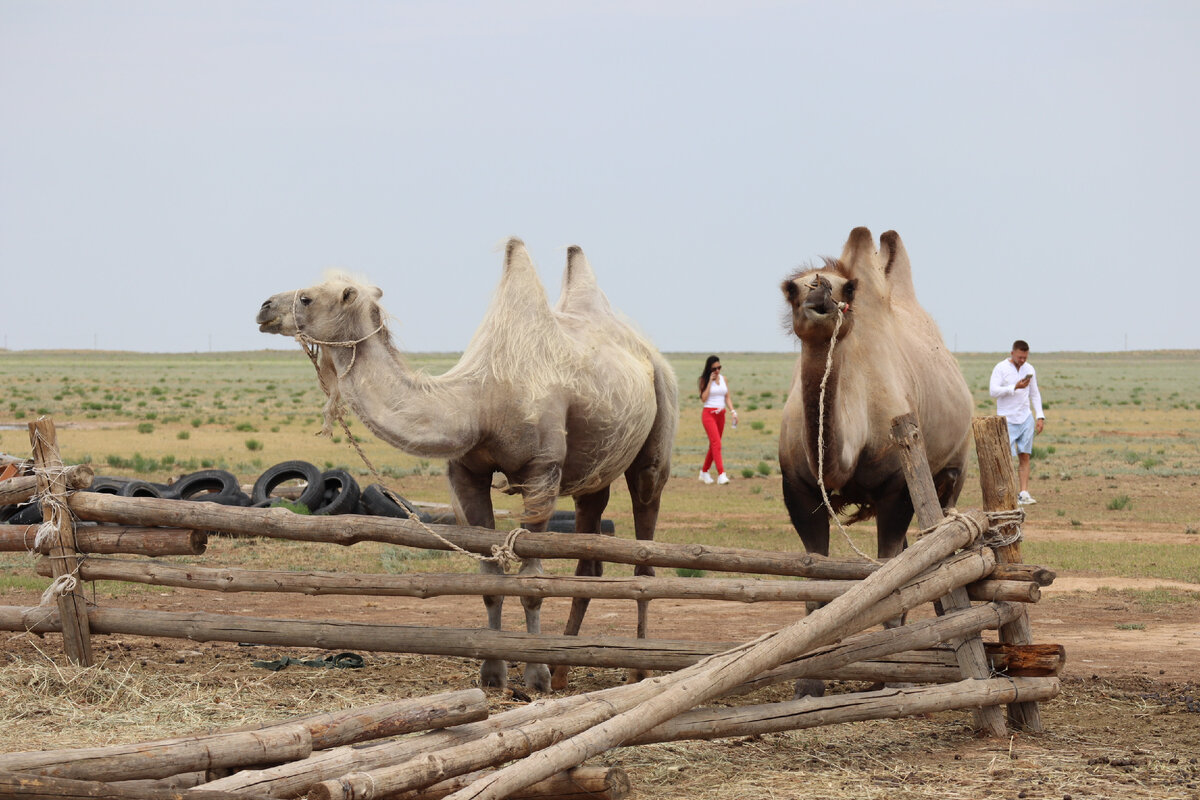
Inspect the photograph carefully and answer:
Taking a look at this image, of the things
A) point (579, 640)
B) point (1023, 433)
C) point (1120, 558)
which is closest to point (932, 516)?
point (579, 640)

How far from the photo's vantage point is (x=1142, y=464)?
24328 mm

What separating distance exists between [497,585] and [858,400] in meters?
2.33

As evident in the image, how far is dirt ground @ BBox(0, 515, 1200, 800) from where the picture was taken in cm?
554

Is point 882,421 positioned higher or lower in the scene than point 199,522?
higher

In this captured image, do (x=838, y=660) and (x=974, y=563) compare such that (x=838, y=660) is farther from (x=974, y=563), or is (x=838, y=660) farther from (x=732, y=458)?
(x=732, y=458)

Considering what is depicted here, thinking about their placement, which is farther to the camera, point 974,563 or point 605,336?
point 605,336

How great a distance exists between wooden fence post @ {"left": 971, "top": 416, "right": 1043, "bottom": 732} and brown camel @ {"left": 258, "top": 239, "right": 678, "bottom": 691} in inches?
89.5

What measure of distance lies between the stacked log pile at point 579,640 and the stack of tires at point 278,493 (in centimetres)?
527

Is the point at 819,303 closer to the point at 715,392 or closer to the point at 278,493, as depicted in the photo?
the point at 278,493

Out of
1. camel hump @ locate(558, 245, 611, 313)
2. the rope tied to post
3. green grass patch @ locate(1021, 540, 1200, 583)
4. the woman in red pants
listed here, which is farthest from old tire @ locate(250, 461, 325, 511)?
green grass patch @ locate(1021, 540, 1200, 583)

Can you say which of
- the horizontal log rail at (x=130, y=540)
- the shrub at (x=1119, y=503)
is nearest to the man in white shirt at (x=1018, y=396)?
the shrub at (x=1119, y=503)

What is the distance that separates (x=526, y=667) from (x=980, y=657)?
109 inches

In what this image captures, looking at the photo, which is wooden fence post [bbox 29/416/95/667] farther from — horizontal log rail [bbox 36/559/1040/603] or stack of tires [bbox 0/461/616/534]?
stack of tires [bbox 0/461/616/534]

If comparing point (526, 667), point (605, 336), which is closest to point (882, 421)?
point (605, 336)
